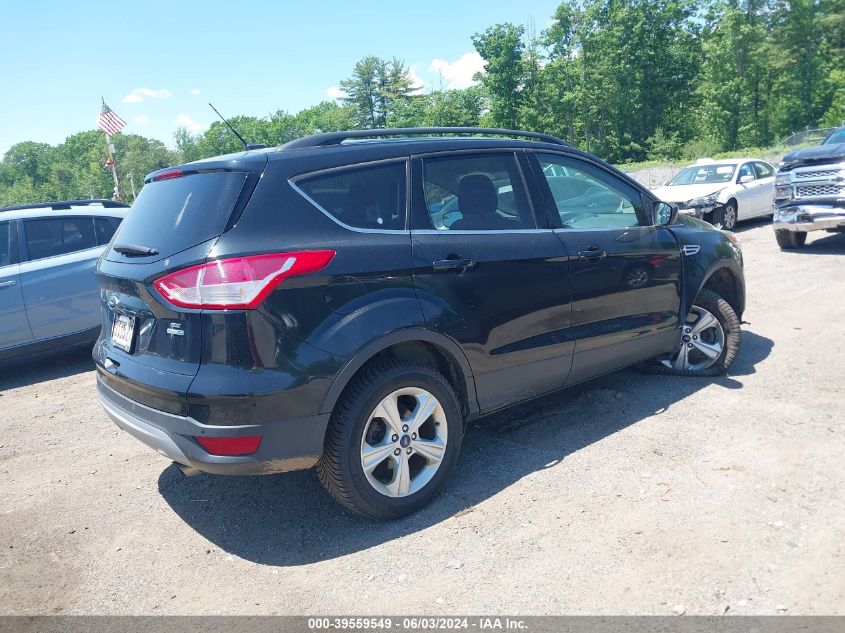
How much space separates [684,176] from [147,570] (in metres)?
14.5

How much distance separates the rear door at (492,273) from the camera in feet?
11.3

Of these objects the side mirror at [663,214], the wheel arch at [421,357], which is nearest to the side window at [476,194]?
the wheel arch at [421,357]

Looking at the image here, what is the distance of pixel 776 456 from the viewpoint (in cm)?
377

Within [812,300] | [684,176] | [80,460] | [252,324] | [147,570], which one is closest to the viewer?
[252,324]

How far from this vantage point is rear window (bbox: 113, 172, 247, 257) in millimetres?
3014

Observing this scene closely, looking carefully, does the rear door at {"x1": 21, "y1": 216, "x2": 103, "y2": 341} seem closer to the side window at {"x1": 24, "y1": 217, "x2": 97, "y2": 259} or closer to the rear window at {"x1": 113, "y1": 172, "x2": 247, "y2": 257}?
the side window at {"x1": 24, "y1": 217, "x2": 97, "y2": 259}

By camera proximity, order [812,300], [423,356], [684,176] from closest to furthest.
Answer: [423,356], [812,300], [684,176]

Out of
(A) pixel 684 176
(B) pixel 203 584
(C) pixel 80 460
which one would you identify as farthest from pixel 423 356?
(A) pixel 684 176

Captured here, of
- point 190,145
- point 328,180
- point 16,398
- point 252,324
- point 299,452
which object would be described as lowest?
point 16,398

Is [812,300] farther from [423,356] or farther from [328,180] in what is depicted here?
[328,180]

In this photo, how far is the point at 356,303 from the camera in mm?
3092

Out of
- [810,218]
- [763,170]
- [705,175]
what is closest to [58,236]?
[810,218]

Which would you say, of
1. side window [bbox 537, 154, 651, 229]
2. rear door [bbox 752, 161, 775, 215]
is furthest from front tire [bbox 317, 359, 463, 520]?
rear door [bbox 752, 161, 775, 215]

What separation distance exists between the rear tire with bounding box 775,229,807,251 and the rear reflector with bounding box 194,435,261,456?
34.5ft
